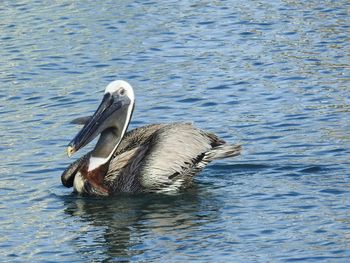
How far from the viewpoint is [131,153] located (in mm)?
11812

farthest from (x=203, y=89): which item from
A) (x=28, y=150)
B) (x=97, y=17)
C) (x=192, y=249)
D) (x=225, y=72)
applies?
(x=192, y=249)

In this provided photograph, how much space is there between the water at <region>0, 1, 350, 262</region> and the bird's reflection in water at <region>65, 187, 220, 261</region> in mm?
21

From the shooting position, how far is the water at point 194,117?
10.1m

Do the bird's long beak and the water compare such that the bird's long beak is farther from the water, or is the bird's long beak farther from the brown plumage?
the water

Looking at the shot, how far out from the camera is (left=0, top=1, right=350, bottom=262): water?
10.1m

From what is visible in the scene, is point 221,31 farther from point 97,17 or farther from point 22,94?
point 22,94

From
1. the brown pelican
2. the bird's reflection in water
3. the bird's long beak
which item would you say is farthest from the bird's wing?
the bird's long beak

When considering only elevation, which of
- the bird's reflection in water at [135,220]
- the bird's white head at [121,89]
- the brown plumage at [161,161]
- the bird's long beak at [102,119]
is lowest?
the bird's reflection in water at [135,220]

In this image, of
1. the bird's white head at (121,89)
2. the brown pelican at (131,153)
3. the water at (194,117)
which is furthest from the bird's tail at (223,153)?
the bird's white head at (121,89)

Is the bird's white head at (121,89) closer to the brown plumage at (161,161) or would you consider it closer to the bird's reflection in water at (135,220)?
the brown plumage at (161,161)

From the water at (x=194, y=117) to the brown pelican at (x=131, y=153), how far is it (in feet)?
0.57

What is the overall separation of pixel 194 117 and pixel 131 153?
230cm

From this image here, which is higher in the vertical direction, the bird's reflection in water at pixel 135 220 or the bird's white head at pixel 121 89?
the bird's white head at pixel 121 89

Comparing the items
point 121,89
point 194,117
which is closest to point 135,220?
point 121,89
